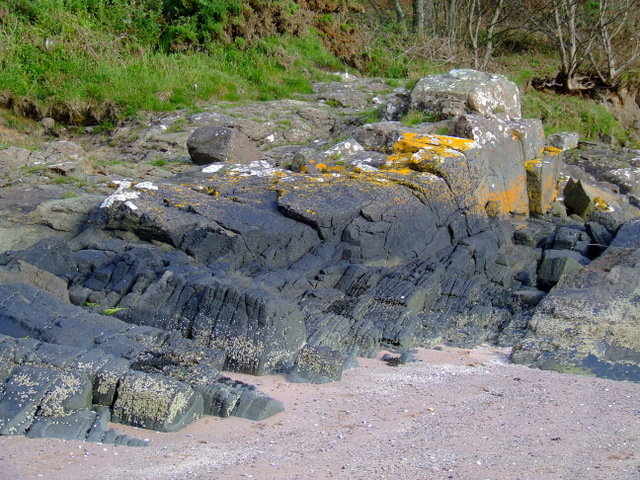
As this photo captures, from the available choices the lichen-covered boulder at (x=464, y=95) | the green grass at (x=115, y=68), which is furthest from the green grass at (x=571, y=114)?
the green grass at (x=115, y=68)

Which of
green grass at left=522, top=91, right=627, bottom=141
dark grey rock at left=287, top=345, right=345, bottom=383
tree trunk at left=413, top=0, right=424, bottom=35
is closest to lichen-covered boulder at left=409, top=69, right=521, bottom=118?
green grass at left=522, top=91, right=627, bottom=141

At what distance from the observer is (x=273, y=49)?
1592 cm

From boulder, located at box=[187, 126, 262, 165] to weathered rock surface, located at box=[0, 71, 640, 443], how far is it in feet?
0.45

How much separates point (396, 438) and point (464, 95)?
27.9 ft

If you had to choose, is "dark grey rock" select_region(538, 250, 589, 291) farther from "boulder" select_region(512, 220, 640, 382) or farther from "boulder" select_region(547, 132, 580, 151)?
"boulder" select_region(547, 132, 580, 151)

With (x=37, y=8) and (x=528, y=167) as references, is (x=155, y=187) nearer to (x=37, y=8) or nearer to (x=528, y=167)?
(x=528, y=167)

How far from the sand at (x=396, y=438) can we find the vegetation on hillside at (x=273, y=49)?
9.10m

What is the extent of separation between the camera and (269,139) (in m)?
12.0

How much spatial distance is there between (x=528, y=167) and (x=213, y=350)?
24.2 feet

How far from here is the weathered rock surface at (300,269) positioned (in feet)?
14.8

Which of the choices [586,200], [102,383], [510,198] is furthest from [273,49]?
[102,383]

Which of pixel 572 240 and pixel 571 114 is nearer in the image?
pixel 572 240

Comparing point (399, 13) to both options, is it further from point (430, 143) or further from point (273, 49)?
point (430, 143)

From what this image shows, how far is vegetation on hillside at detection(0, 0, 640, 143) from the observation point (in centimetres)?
1325
